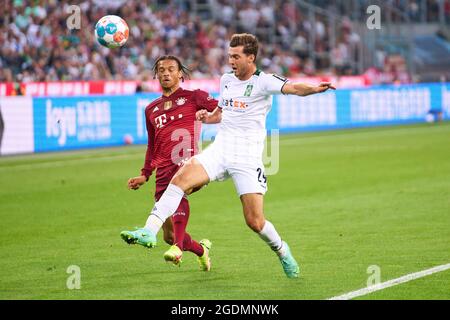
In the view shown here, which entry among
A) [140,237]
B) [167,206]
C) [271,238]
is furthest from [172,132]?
[140,237]

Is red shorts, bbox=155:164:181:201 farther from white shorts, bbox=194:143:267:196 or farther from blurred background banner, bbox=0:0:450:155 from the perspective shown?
blurred background banner, bbox=0:0:450:155

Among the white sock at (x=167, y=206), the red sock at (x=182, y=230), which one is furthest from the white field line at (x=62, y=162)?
the white sock at (x=167, y=206)

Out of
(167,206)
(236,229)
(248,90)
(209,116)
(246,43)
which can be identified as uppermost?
(246,43)

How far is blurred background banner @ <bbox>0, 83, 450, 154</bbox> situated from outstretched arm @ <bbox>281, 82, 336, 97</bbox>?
13417 millimetres

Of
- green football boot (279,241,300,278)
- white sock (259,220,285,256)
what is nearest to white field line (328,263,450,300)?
green football boot (279,241,300,278)

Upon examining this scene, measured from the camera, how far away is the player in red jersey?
9.18 meters

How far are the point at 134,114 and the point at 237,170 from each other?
16.6m

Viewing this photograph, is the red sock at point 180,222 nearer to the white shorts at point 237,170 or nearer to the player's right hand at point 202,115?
the white shorts at point 237,170

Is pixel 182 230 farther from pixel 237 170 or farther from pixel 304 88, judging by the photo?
pixel 304 88

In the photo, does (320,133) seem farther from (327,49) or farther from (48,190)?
(48,190)

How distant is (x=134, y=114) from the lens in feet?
81.3

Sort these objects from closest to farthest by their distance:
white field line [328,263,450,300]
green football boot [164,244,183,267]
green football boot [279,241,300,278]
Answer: white field line [328,263,450,300]
green football boot [164,244,183,267]
green football boot [279,241,300,278]

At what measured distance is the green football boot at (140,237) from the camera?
7.88 meters
